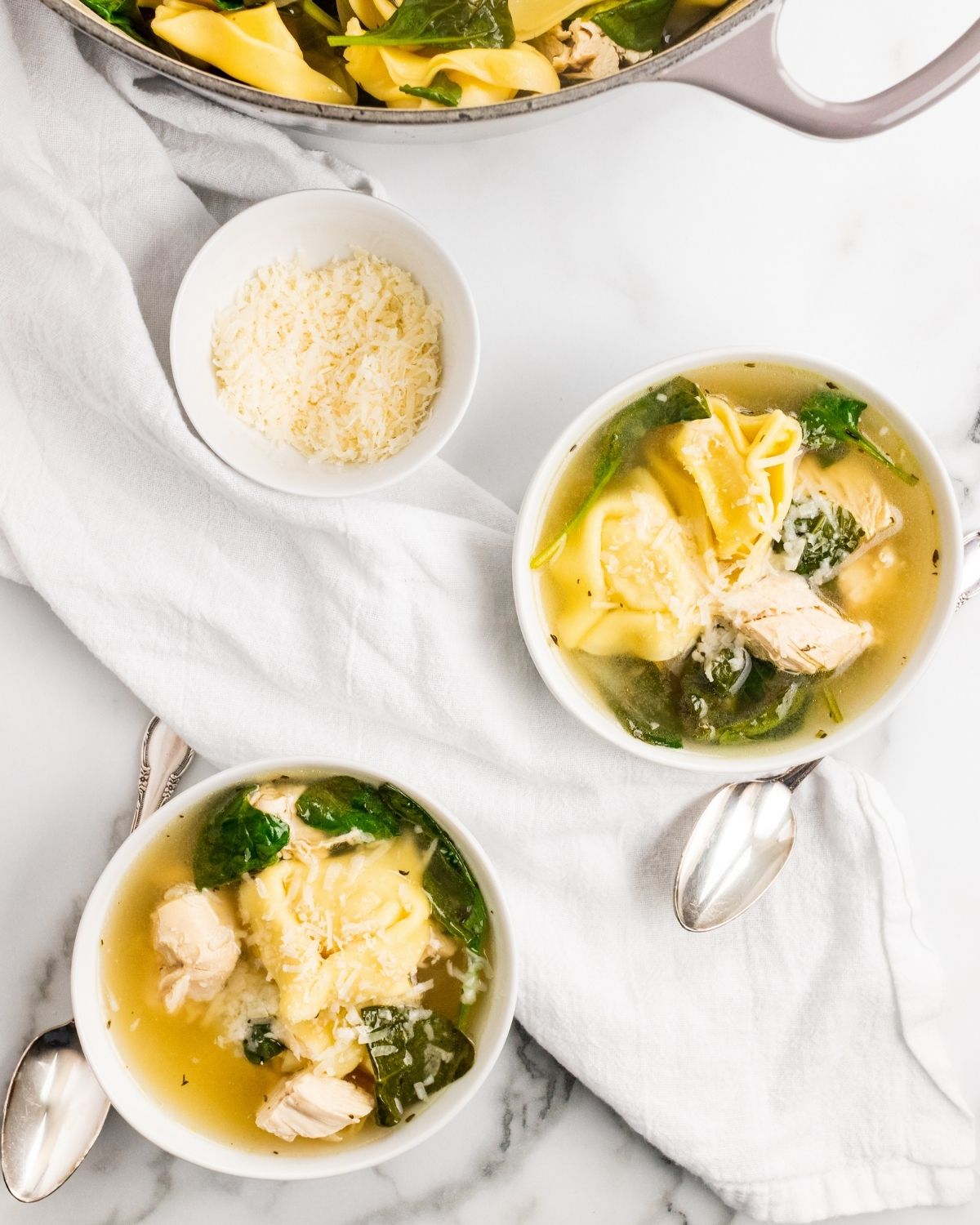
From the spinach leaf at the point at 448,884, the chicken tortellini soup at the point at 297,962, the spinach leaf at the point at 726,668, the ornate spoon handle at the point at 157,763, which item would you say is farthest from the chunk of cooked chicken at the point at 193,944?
the spinach leaf at the point at 726,668

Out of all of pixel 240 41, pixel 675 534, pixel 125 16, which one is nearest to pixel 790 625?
pixel 675 534

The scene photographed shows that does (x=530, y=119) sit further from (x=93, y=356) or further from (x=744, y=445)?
(x=93, y=356)

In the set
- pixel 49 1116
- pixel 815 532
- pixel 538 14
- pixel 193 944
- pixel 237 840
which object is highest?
pixel 538 14

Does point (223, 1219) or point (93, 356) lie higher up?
point (93, 356)

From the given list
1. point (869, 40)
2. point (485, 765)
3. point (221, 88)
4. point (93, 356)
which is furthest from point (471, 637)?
point (869, 40)

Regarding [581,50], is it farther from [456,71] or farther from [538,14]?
[456,71]
